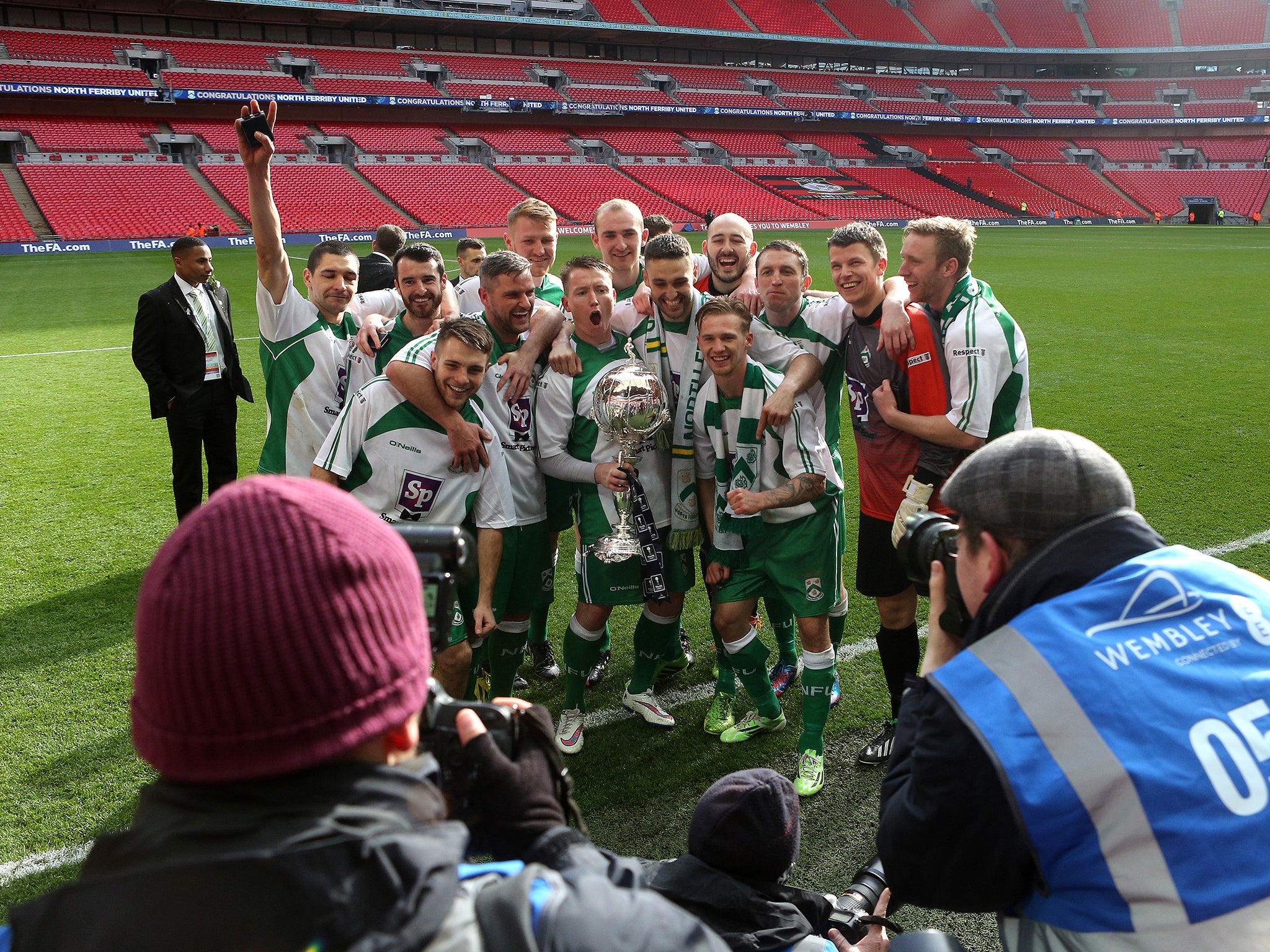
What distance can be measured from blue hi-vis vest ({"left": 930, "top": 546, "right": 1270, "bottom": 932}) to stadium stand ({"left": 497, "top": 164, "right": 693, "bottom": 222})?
37677 mm

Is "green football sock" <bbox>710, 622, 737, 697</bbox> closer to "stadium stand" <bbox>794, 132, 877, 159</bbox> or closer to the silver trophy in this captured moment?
the silver trophy

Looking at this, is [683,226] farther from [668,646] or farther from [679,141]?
[668,646]

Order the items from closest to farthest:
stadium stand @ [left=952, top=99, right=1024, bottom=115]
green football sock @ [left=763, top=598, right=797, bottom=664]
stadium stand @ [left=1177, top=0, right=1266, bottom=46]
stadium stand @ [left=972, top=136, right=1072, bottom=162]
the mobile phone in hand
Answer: the mobile phone in hand, green football sock @ [left=763, top=598, right=797, bottom=664], stadium stand @ [left=1177, top=0, right=1266, bottom=46], stadium stand @ [left=952, top=99, right=1024, bottom=115], stadium stand @ [left=972, top=136, right=1072, bottom=162]

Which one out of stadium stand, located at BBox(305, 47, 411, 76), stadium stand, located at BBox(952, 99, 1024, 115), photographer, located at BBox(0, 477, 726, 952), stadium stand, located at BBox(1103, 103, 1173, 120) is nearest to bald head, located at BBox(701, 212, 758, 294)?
photographer, located at BBox(0, 477, 726, 952)

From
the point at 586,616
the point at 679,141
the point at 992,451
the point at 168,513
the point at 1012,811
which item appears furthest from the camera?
the point at 679,141

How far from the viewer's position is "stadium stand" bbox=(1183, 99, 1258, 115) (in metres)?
52.1

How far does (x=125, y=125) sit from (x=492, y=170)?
15.2 metres

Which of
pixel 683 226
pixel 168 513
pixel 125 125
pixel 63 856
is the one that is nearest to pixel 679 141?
pixel 683 226

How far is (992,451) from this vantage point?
1.81 metres

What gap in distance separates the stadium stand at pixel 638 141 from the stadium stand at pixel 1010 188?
1645cm

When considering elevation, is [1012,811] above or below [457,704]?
below

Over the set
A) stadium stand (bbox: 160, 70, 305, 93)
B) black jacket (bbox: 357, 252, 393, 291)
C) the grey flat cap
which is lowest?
the grey flat cap

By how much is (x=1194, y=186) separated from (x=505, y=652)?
58.9 m

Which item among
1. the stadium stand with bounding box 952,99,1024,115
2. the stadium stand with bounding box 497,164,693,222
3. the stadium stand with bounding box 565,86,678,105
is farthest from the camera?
the stadium stand with bounding box 952,99,1024,115
